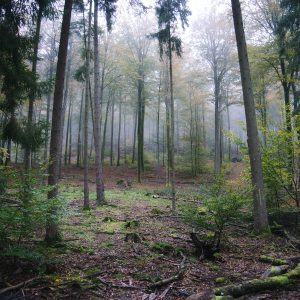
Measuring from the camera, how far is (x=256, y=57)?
15.7 m

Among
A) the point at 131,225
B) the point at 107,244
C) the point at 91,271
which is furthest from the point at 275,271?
the point at 131,225

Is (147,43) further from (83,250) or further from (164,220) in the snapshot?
(83,250)

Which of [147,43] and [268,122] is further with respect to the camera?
[147,43]

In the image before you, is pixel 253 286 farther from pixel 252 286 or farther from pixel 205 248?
pixel 205 248

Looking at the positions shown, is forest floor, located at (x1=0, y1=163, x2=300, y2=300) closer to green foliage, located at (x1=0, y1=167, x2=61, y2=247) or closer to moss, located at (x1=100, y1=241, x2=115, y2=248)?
moss, located at (x1=100, y1=241, x2=115, y2=248)

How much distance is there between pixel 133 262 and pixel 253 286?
243cm

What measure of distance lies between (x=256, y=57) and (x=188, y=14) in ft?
17.6

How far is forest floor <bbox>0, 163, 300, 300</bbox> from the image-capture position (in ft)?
15.5

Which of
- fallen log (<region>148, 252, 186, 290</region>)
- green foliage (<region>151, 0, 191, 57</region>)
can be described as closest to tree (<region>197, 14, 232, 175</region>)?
green foliage (<region>151, 0, 191, 57</region>)

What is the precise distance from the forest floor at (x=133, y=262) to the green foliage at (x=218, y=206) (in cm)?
68

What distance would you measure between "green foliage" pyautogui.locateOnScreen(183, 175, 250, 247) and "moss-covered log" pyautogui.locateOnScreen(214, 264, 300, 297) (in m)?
1.98

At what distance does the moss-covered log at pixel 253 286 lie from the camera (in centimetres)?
463

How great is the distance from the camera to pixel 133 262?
6.11 m

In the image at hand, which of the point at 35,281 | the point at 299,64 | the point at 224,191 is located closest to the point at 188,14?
the point at 299,64
